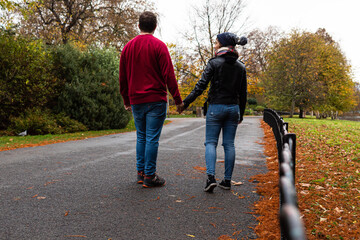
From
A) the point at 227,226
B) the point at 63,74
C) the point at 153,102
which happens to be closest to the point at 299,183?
the point at 227,226

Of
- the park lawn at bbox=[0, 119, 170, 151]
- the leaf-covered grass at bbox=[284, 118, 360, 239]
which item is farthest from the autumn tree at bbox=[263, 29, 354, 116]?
the park lawn at bbox=[0, 119, 170, 151]

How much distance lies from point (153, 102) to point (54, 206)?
1707 mm

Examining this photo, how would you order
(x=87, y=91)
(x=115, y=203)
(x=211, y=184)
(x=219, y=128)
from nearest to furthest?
(x=115, y=203)
(x=211, y=184)
(x=219, y=128)
(x=87, y=91)

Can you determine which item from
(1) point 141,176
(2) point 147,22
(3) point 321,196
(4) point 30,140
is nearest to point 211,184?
(1) point 141,176

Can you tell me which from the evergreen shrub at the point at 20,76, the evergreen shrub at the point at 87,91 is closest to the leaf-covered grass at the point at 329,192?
the evergreen shrub at the point at 87,91

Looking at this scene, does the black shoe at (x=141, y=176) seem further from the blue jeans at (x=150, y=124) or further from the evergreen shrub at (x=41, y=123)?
the evergreen shrub at (x=41, y=123)

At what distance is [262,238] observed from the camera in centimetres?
253

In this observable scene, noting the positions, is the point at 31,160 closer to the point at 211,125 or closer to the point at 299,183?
the point at 211,125

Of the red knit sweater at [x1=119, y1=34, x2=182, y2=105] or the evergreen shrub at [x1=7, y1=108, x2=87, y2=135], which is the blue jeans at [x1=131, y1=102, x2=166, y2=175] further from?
the evergreen shrub at [x1=7, y1=108, x2=87, y2=135]

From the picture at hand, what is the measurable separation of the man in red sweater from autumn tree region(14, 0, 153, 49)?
17.8 meters

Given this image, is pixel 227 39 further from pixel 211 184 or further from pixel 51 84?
pixel 51 84

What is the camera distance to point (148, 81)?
12.5 ft

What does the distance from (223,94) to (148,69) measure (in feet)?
3.43

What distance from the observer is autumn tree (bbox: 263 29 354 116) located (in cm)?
3120
